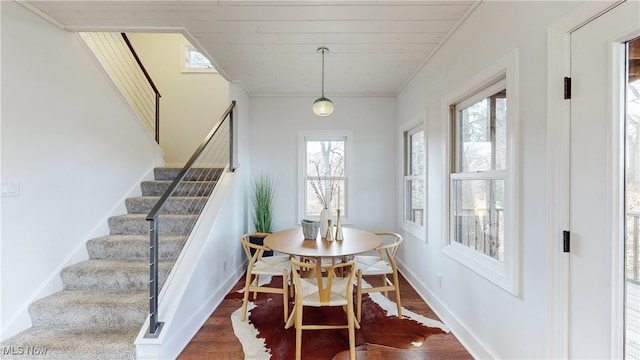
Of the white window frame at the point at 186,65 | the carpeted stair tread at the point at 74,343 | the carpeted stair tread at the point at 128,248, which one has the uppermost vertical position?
the white window frame at the point at 186,65

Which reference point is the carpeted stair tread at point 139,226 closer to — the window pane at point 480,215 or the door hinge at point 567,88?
the window pane at point 480,215

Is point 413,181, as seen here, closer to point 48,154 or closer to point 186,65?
point 48,154

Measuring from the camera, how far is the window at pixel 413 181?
10.8 feet

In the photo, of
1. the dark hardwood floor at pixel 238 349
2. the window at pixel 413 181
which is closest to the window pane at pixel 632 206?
the dark hardwood floor at pixel 238 349

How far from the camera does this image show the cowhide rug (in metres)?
2.03

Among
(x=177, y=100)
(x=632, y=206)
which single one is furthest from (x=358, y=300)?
(x=177, y=100)

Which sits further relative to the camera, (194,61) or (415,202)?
(194,61)

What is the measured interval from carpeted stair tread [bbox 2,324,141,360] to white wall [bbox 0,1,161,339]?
155mm

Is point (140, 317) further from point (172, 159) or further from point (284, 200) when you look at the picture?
point (172, 159)

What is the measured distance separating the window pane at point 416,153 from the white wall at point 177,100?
303 centimetres

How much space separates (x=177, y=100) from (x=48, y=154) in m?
2.52

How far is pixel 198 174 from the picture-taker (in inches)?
143

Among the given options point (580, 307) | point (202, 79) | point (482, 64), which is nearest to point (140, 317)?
point (580, 307)

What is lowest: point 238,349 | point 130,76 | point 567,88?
point 238,349
